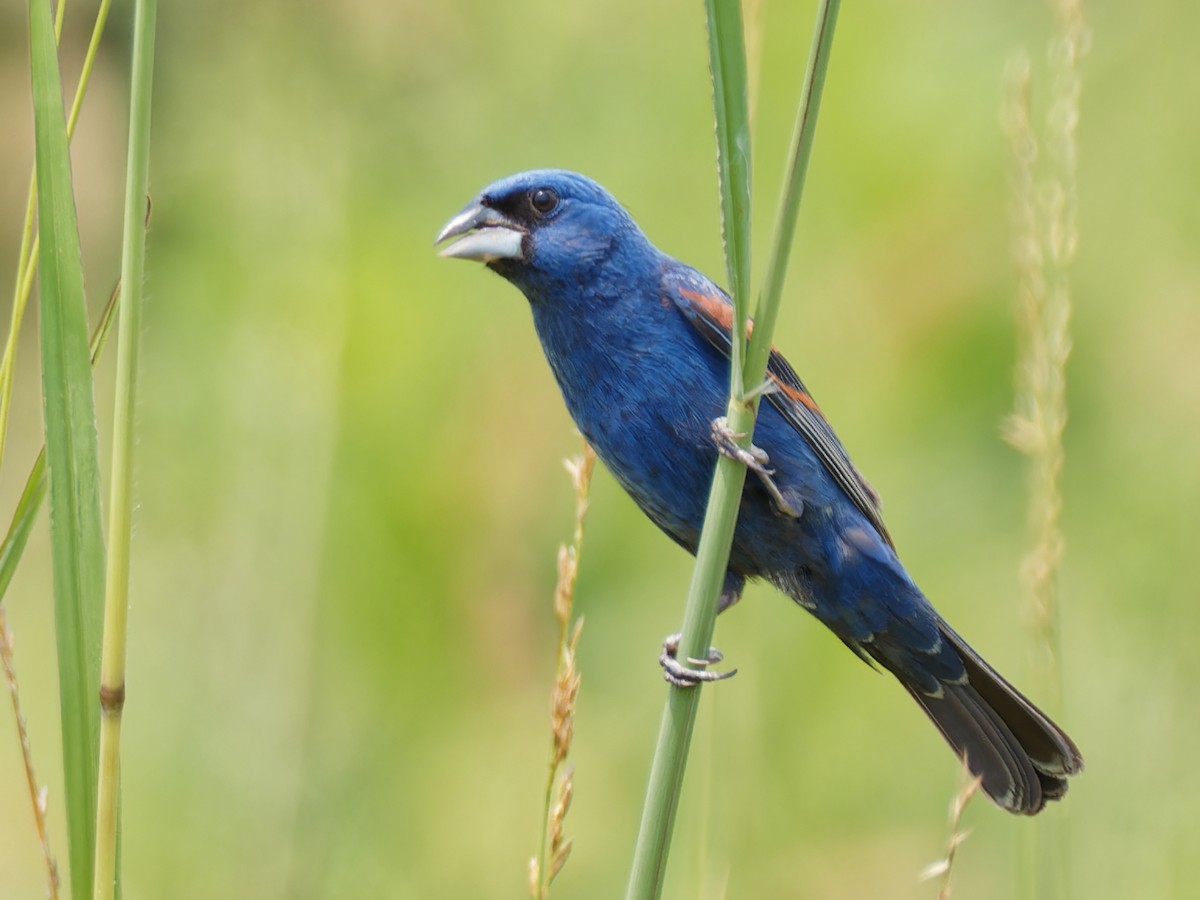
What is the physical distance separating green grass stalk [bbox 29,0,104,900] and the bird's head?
1117 mm

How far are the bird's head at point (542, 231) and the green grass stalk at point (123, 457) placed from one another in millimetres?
1167

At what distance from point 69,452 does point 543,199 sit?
1405mm

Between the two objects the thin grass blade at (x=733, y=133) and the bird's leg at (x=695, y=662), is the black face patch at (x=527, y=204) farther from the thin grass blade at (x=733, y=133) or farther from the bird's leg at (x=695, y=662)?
the thin grass blade at (x=733, y=133)

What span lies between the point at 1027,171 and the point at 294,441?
6.32 feet

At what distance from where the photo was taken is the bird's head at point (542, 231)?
99.1 inches

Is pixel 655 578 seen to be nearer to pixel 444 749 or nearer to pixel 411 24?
pixel 444 749

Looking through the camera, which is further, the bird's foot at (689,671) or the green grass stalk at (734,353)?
the bird's foot at (689,671)

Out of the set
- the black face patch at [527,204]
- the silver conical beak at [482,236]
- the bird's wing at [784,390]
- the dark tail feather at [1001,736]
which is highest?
the black face patch at [527,204]

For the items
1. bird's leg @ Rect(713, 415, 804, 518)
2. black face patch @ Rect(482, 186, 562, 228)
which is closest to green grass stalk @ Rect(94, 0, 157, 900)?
bird's leg @ Rect(713, 415, 804, 518)

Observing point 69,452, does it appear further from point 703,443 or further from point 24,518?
point 703,443

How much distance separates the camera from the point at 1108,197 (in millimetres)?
4938

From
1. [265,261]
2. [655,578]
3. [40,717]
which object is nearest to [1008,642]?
[655,578]

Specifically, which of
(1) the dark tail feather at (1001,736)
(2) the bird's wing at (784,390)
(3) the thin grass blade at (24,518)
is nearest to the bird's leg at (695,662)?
(2) the bird's wing at (784,390)

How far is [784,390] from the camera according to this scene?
8.50 feet
